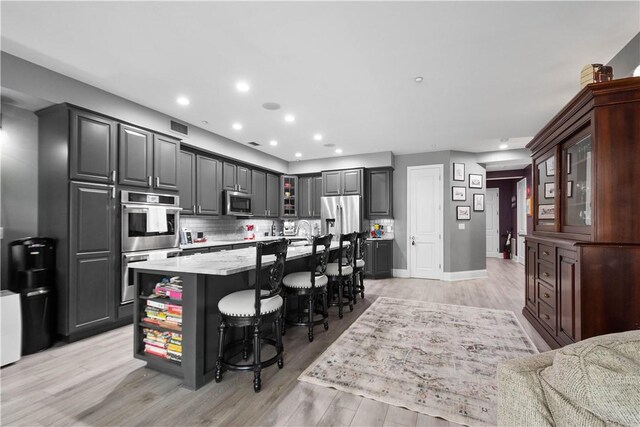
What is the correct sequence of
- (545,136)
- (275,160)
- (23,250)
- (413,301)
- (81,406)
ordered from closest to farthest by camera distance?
1. (81,406)
2. (23,250)
3. (545,136)
4. (413,301)
5. (275,160)

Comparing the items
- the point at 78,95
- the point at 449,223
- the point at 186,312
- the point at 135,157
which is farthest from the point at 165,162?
the point at 449,223

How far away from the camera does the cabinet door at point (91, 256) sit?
2939 mm

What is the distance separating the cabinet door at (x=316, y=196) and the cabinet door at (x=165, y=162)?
11.0 ft

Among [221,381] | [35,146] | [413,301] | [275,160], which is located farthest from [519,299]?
[35,146]

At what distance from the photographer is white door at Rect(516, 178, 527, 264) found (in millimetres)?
7918

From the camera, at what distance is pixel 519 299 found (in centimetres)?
450

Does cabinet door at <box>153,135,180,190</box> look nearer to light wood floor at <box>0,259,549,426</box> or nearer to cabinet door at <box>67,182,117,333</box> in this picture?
cabinet door at <box>67,182,117,333</box>

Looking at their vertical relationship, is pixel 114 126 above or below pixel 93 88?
below

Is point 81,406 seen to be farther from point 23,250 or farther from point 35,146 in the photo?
point 35,146

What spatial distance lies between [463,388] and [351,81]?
3.01m

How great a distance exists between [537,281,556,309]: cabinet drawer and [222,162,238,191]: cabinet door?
16.0ft

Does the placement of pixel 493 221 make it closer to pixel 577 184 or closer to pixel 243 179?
pixel 577 184

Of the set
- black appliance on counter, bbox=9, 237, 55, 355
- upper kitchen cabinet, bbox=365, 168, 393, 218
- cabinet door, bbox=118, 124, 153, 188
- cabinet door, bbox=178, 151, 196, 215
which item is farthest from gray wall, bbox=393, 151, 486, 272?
black appliance on counter, bbox=9, 237, 55, 355

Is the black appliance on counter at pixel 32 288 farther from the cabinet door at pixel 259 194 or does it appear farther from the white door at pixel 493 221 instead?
the white door at pixel 493 221
